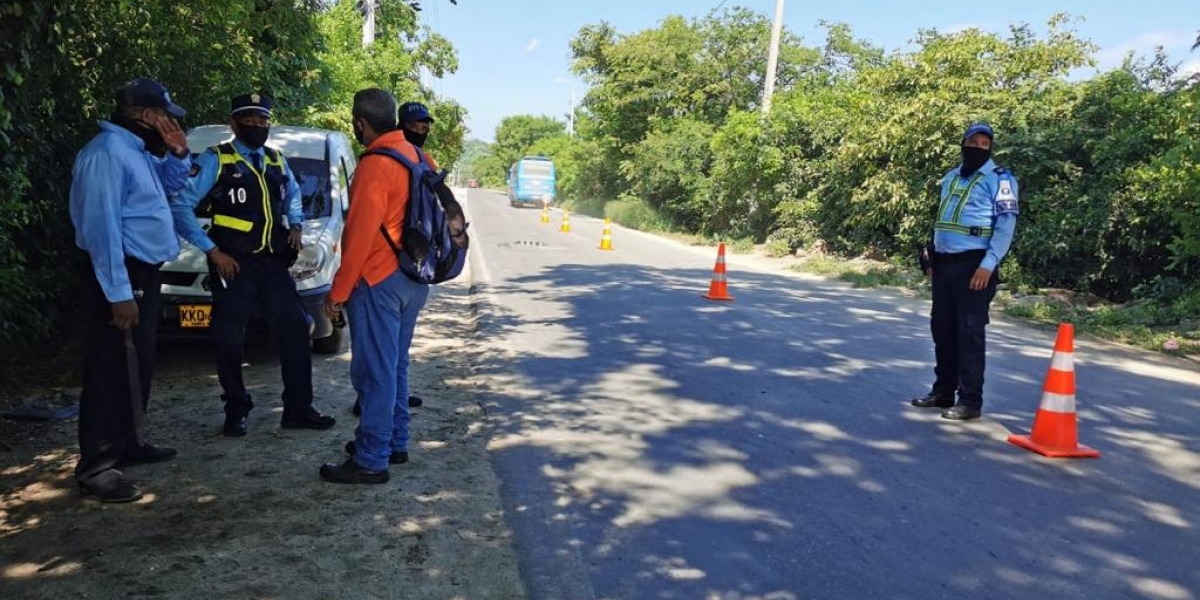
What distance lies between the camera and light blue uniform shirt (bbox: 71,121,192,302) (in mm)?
3730

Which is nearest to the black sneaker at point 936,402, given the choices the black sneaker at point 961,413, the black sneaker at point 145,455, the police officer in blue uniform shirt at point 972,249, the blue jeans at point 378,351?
the police officer in blue uniform shirt at point 972,249

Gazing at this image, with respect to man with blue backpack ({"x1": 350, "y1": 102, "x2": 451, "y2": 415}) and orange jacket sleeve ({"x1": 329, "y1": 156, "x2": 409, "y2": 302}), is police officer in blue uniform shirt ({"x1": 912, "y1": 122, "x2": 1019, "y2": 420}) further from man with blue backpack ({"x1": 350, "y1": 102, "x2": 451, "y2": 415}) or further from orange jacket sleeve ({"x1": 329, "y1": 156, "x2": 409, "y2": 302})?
orange jacket sleeve ({"x1": 329, "y1": 156, "x2": 409, "y2": 302})

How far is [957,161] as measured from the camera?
51.8 feet

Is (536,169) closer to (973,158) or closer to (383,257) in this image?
(973,158)

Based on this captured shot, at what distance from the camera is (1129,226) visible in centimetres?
1221

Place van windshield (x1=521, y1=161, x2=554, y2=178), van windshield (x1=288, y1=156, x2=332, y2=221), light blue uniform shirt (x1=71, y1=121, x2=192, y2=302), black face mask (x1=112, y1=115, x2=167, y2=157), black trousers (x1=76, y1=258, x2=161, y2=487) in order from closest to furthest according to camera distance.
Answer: light blue uniform shirt (x1=71, y1=121, x2=192, y2=302) → black trousers (x1=76, y1=258, x2=161, y2=487) → black face mask (x1=112, y1=115, x2=167, y2=157) → van windshield (x1=288, y1=156, x2=332, y2=221) → van windshield (x1=521, y1=161, x2=554, y2=178)

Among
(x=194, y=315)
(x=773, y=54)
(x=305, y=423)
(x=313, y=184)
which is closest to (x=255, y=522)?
(x=305, y=423)

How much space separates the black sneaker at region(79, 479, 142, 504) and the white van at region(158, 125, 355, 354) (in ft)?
5.51

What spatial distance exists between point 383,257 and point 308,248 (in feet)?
8.59

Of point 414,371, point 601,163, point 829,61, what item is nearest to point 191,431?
point 414,371

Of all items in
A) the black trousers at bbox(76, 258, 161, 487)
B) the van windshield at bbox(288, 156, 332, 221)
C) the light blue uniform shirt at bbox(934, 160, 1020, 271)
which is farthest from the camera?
the van windshield at bbox(288, 156, 332, 221)

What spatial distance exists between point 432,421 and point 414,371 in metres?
1.49

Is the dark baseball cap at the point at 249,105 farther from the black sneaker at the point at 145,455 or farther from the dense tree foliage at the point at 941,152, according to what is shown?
the dense tree foliage at the point at 941,152

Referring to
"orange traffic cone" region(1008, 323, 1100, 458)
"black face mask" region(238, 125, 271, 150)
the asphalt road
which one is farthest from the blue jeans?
A: "orange traffic cone" region(1008, 323, 1100, 458)
